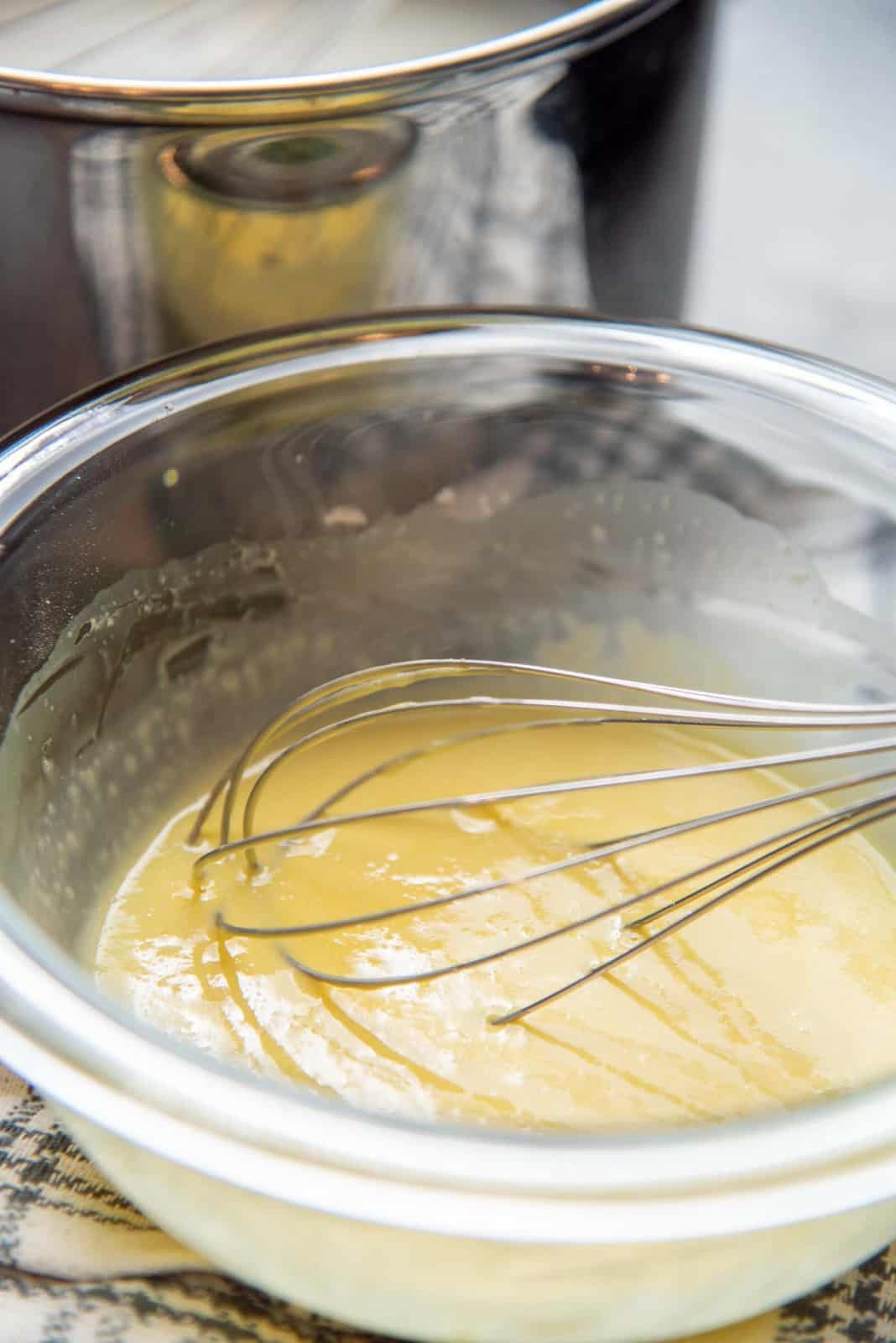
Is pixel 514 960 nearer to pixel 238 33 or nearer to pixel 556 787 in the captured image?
pixel 556 787

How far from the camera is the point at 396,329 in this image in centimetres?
58

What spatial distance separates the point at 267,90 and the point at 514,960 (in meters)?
0.30

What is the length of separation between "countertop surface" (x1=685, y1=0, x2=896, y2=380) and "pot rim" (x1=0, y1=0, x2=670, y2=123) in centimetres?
28

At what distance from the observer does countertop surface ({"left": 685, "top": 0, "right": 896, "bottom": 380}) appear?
82cm

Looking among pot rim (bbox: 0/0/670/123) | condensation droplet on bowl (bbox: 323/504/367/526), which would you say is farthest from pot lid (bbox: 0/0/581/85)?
condensation droplet on bowl (bbox: 323/504/367/526)

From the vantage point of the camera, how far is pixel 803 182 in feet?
2.97

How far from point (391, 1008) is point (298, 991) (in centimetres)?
3

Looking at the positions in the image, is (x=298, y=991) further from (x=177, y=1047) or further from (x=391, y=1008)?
(x=177, y=1047)

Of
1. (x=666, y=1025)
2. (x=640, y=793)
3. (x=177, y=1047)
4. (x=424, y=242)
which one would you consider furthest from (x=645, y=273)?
(x=177, y=1047)

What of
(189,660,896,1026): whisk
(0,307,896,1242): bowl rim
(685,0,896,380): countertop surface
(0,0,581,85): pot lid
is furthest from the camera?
(685,0,896,380): countertop surface

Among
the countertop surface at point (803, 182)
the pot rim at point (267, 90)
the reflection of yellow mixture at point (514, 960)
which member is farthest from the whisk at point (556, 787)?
the countertop surface at point (803, 182)

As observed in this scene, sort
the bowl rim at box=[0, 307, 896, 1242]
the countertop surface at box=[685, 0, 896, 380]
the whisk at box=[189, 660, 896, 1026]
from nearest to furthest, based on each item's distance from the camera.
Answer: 1. the bowl rim at box=[0, 307, 896, 1242]
2. the whisk at box=[189, 660, 896, 1026]
3. the countertop surface at box=[685, 0, 896, 380]

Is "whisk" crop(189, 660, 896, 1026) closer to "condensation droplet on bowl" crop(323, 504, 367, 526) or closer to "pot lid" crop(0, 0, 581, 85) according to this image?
"condensation droplet on bowl" crop(323, 504, 367, 526)

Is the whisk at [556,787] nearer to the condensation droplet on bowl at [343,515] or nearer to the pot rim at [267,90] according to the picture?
the condensation droplet on bowl at [343,515]
